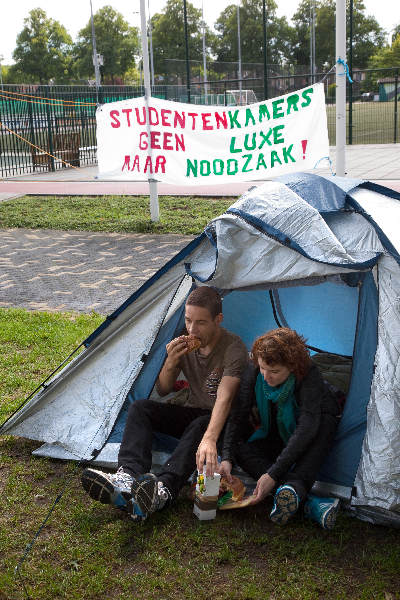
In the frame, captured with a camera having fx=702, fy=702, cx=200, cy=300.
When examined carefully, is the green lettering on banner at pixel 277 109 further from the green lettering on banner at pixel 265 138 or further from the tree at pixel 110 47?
the tree at pixel 110 47

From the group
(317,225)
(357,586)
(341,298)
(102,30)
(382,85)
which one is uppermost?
(102,30)

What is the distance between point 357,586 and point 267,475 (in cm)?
63

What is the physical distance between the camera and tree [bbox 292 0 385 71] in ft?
193

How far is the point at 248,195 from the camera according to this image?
3621 millimetres

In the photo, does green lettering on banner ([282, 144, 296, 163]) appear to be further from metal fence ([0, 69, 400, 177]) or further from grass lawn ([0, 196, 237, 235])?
metal fence ([0, 69, 400, 177])

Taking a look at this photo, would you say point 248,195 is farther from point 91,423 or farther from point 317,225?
point 91,423

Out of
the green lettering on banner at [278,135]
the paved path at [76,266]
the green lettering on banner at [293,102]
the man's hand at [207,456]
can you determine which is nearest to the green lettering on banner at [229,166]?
the green lettering on banner at [278,135]

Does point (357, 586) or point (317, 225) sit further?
point (317, 225)

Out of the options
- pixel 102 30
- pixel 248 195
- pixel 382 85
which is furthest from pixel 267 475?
pixel 102 30

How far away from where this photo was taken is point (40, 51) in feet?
221

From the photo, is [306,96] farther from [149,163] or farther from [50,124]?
[50,124]

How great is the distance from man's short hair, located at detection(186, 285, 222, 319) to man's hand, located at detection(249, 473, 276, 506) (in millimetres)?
860

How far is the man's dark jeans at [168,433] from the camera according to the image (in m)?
3.31

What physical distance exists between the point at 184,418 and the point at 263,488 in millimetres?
672
